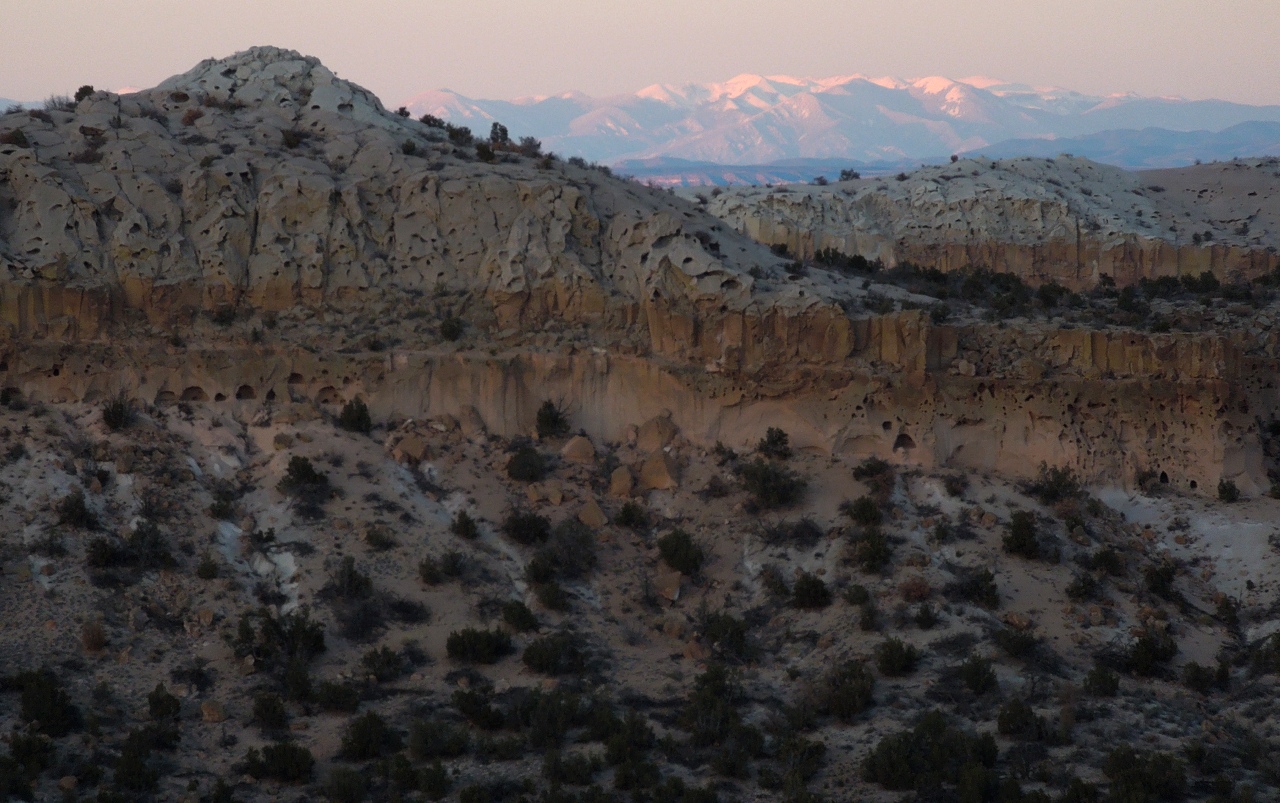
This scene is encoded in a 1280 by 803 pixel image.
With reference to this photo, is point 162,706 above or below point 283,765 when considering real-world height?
above

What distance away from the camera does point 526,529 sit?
26.0 metres

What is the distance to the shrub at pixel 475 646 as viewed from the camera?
22859mm

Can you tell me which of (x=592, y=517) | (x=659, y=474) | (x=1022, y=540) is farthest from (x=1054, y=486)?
(x=592, y=517)

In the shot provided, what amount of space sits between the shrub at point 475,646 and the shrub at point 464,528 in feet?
9.97

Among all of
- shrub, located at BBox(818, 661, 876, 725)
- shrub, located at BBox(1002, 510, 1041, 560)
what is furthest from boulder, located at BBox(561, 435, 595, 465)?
shrub, located at BBox(1002, 510, 1041, 560)

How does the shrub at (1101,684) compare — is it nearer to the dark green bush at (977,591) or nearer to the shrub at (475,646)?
the dark green bush at (977,591)

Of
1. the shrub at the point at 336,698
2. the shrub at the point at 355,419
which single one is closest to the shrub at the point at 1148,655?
the shrub at the point at 336,698

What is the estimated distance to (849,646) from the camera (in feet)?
76.4

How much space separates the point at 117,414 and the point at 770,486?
12.6 metres

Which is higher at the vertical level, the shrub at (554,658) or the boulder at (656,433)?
the boulder at (656,433)

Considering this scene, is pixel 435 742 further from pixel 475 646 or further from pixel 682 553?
pixel 682 553

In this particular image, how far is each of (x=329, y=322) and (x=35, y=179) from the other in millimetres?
6737

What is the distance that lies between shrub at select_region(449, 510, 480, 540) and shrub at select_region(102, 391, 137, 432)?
677cm

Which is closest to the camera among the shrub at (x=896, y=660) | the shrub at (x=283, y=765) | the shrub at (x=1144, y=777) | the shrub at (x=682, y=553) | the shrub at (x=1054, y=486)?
the shrub at (x=1144, y=777)
